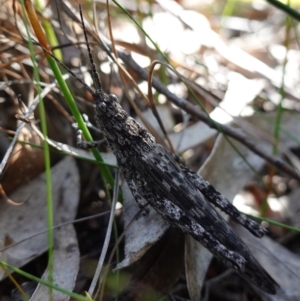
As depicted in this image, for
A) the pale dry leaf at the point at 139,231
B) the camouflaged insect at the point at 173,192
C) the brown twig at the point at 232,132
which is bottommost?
the pale dry leaf at the point at 139,231

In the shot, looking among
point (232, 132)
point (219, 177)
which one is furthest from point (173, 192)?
point (232, 132)

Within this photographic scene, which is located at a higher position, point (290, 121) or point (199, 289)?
point (290, 121)

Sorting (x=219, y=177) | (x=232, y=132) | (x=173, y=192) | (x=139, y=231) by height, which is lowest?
(x=139, y=231)

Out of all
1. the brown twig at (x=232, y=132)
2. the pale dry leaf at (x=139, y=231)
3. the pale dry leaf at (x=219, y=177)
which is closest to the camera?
the pale dry leaf at (x=139, y=231)

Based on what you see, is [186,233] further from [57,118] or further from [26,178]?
[57,118]

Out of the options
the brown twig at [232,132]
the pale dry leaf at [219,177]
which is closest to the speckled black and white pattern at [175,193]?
the pale dry leaf at [219,177]

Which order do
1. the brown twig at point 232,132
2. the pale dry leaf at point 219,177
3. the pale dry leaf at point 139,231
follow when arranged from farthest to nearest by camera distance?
the brown twig at point 232,132 → the pale dry leaf at point 219,177 → the pale dry leaf at point 139,231

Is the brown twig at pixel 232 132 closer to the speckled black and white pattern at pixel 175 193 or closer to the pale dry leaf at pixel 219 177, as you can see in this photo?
the pale dry leaf at pixel 219 177

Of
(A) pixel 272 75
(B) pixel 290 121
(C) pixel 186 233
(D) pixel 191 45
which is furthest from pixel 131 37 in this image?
(C) pixel 186 233

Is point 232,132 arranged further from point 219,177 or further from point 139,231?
point 139,231
